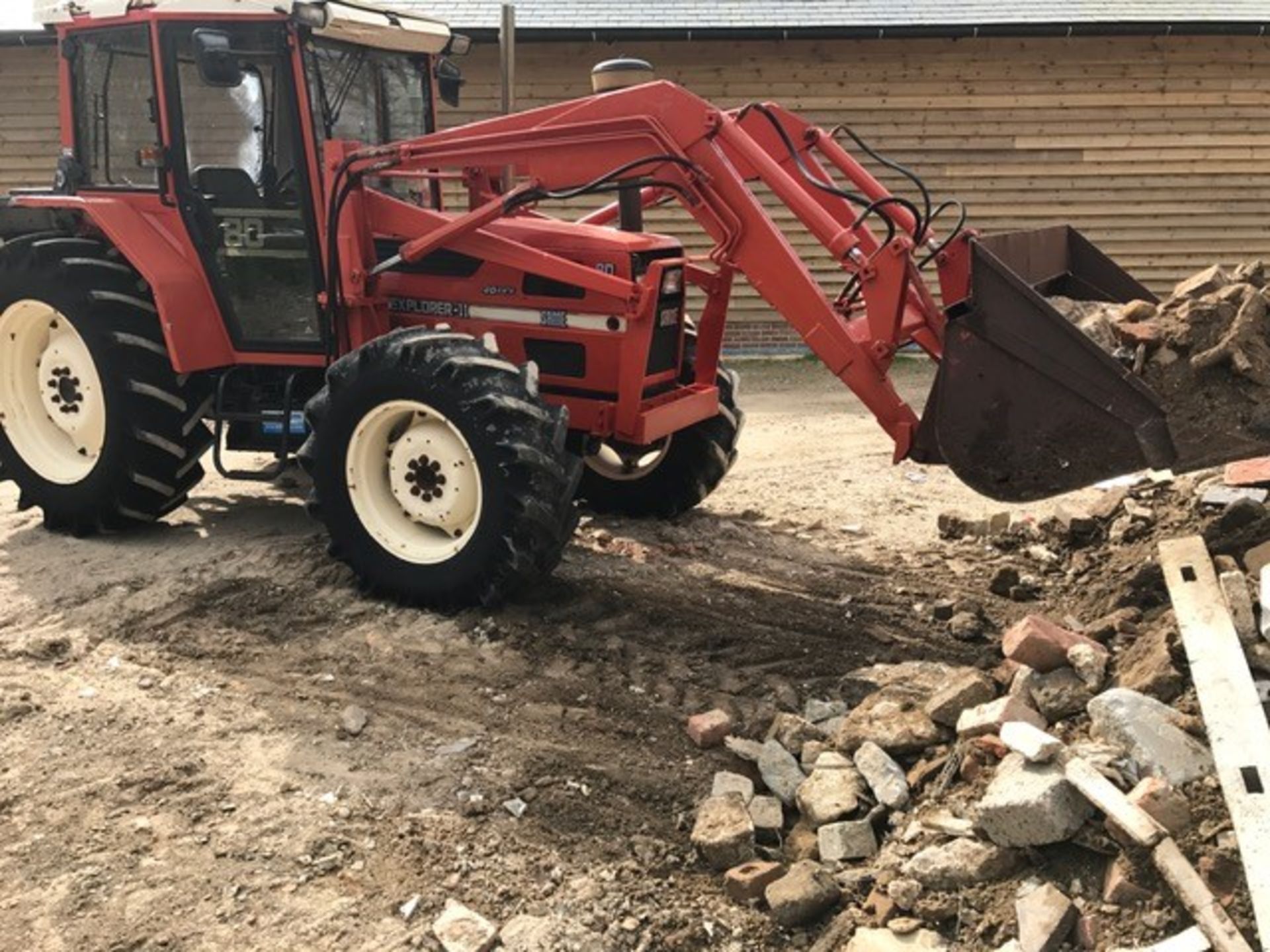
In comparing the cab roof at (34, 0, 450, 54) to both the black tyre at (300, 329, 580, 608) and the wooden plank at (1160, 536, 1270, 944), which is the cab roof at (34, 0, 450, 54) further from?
the wooden plank at (1160, 536, 1270, 944)

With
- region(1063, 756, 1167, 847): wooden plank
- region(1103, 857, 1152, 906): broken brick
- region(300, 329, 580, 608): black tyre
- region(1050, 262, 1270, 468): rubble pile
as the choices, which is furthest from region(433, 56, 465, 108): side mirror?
region(1103, 857, 1152, 906): broken brick

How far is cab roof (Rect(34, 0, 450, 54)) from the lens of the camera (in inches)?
230

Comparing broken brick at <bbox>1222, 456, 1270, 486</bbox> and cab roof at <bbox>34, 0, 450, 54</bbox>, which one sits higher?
cab roof at <bbox>34, 0, 450, 54</bbox>

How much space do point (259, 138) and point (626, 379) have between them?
2314 mm

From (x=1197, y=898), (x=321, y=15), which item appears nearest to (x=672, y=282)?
(x=321, y=15)

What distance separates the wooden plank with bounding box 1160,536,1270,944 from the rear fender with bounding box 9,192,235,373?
4856mm

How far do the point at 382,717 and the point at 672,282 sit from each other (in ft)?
8.81

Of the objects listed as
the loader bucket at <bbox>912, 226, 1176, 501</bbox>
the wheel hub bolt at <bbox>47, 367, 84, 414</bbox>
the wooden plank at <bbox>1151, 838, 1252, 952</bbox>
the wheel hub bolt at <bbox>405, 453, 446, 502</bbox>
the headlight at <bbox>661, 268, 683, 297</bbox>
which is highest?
the headlight at <bbox>661, 268, 683, 297</bbox>

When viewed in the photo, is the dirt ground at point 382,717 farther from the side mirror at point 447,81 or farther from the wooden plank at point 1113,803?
the side mirror at point 447,81

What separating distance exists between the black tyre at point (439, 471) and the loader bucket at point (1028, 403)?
1663mm

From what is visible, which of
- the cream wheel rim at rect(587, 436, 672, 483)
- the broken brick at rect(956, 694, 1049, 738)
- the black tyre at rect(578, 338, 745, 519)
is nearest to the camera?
the broken brick at rect(956, 694, 1049, 738)

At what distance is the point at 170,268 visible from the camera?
640 centimetres

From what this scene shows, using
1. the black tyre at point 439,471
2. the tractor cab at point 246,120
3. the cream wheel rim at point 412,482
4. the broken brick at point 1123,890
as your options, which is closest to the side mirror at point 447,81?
the tractor cab at point 246,120

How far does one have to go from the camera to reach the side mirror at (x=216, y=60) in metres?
5.45
